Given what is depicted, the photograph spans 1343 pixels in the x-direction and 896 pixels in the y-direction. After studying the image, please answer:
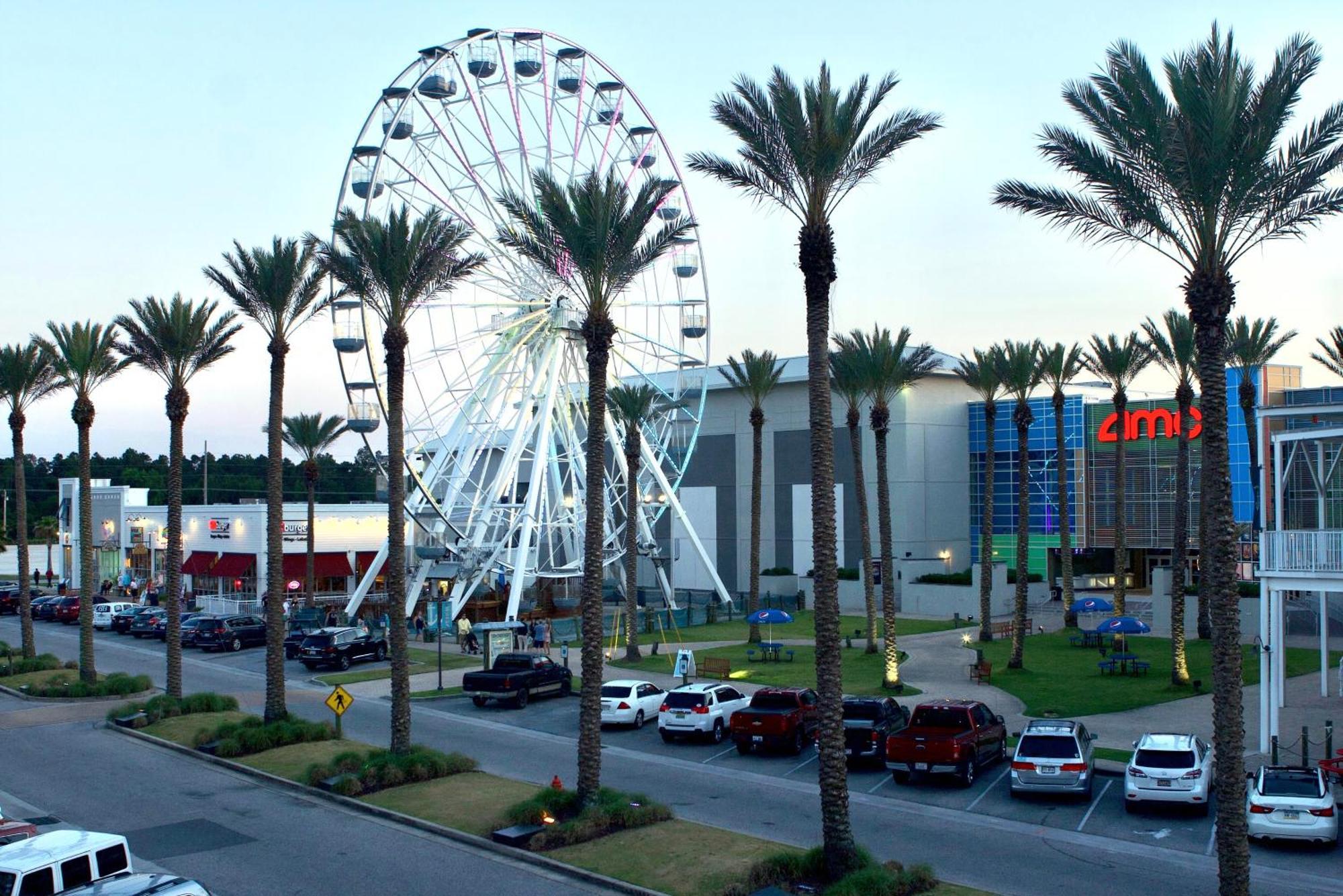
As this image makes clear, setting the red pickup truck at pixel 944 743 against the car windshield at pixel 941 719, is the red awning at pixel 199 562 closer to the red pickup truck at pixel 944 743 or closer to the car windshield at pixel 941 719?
the red pickup truck at pixel 944 743

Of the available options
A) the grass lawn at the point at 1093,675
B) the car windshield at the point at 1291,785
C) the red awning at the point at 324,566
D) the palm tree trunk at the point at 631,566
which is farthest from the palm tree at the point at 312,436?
the car windshield at the point at 1291,785

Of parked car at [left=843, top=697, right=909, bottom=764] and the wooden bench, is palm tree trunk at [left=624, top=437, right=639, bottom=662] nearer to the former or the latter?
the wooden bench

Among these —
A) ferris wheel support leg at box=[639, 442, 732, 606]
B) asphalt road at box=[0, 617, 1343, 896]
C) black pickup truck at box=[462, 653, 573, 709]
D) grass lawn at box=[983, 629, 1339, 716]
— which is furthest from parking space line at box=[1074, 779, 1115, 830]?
ferris wheel support leg at box=[639, 442, 732, 606]

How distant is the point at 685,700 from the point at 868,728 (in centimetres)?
502

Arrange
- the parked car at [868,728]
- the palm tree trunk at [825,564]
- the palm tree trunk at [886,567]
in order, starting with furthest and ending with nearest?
the palm tree trunk at [886,567] < the parked car at [868,728] < the palm tree trunk at [825,564]

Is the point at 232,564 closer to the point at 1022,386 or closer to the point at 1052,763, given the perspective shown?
the point at 1022,386

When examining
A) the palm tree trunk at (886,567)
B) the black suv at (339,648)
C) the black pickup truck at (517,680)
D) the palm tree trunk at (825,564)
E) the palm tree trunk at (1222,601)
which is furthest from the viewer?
the black suv at (339,648)

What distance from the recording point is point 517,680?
3241cm

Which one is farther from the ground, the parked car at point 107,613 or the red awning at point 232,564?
the red awning at point 232,564

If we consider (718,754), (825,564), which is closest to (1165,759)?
(825,564)

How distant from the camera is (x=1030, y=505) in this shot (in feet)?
232

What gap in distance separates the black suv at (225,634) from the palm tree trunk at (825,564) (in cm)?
3708

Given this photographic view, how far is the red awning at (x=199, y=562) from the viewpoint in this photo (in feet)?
223

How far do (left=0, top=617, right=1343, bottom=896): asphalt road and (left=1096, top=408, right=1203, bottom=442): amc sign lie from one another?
43182 mm
